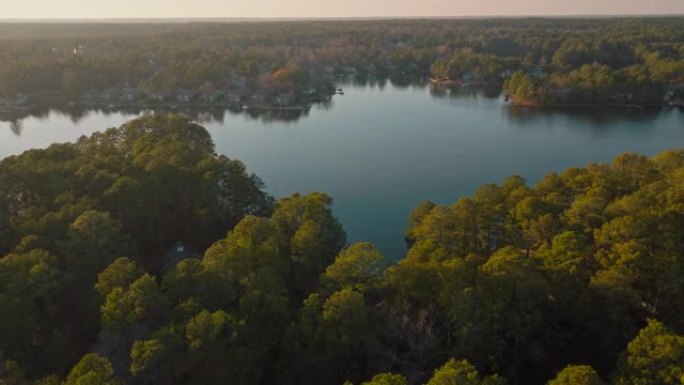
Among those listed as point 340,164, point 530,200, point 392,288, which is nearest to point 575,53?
point 340,164

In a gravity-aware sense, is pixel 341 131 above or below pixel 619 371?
below

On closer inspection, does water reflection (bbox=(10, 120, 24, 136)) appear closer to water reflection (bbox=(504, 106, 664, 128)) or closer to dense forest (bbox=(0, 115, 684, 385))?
dense forest (bbox=(0, 115, 684, 385))

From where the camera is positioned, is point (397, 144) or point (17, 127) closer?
point (397, 144)

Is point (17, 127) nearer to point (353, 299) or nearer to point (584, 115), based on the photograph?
point (353, 299)

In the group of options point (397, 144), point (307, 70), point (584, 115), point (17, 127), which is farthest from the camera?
point (307, 70)

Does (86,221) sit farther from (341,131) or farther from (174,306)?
(341,131)

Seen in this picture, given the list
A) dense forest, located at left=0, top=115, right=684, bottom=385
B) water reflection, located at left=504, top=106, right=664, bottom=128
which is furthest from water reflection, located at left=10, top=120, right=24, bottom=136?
water reflection, located at left=504, top=106, right=664, bottom=128

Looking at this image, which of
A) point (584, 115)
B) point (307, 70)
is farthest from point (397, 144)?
point (307, 70)
